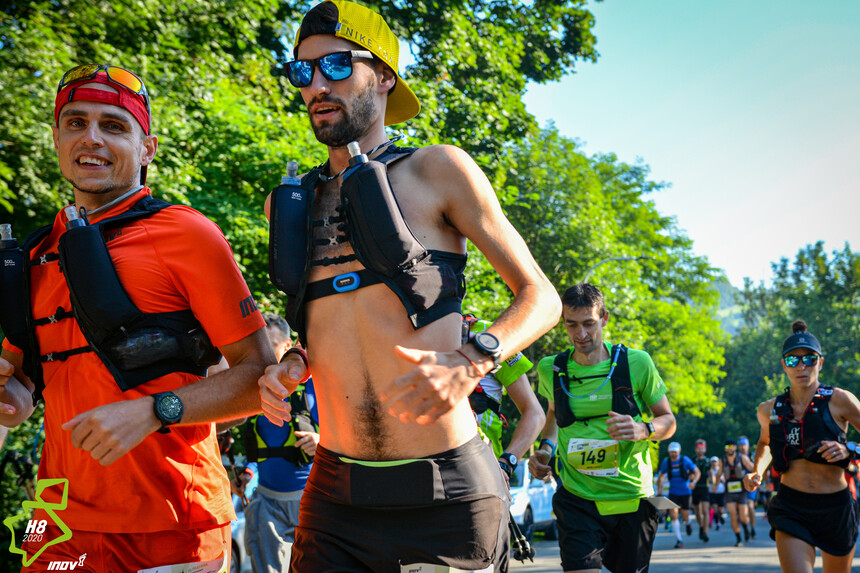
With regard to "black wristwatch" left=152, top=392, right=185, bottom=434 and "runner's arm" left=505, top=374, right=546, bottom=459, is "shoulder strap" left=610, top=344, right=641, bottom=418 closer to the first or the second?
"runner's arm" left=505, top=374, right=546, bottom=459

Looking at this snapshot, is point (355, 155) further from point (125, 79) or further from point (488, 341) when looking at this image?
point (125, 79)

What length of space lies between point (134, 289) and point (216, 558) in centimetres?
89

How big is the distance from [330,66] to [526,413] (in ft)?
12.5

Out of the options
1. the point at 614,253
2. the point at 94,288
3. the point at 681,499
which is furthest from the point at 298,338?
the point at 614,253

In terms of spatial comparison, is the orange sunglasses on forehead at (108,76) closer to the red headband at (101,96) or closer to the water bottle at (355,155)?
the red headband at (101,96)

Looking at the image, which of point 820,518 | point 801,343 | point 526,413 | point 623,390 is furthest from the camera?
point 801,343

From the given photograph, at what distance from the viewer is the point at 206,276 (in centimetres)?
293

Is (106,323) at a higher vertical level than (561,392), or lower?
higher

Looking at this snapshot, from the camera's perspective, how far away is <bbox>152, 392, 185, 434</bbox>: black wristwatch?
262 cm

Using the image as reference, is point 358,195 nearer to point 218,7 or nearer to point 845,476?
point 845,476

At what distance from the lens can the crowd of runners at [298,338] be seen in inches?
101

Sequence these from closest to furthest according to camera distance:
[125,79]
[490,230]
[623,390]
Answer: [490,230] < [125,79] < [623,390]

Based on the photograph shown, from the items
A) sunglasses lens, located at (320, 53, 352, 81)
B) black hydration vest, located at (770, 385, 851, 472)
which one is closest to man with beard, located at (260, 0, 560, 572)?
sunglasses lens, located at (320, 53, 352, 81)

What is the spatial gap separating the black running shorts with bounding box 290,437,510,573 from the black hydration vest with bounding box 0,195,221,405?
2.18 feet
